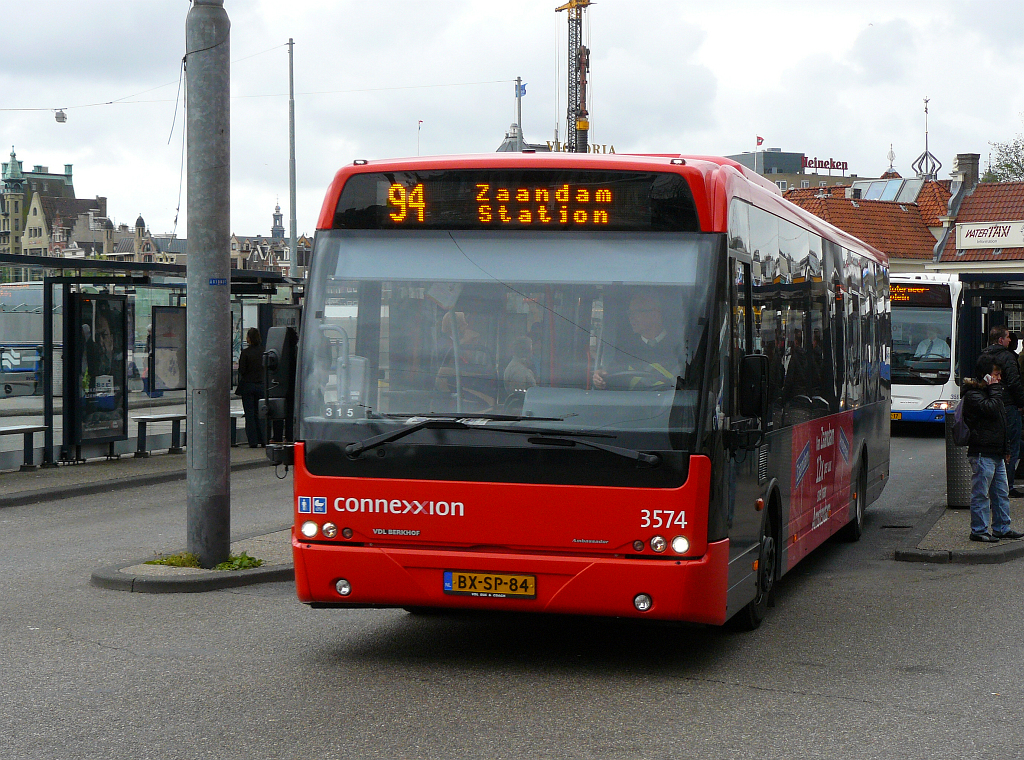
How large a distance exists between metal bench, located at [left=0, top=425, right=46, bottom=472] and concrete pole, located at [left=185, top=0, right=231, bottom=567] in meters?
7.58

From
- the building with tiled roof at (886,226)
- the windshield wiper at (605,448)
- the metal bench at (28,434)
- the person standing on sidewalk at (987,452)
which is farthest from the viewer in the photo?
the building with tiled roof at (886,226)

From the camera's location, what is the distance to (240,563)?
984cm

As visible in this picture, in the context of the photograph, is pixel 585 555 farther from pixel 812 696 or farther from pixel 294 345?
pixel 294 345

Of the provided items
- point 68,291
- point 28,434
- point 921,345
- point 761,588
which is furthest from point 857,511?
point 921,345

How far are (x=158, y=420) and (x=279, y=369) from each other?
12.5 m

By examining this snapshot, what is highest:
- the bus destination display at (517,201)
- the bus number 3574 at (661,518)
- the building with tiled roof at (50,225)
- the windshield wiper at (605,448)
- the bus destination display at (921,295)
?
the building with tiled roof at (50,225)

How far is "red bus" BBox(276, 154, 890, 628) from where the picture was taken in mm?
6512

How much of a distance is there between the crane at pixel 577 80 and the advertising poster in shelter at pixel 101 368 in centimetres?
4570

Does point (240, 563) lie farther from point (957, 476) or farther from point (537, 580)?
point (957, 476)

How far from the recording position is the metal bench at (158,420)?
18752mm

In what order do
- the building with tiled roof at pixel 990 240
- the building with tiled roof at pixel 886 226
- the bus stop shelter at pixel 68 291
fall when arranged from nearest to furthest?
1. the bus stop shelter at pixel 68 291
2. the building with tiled roof at pixel 990 240
3. the building with tiled roof at pixel 886 226

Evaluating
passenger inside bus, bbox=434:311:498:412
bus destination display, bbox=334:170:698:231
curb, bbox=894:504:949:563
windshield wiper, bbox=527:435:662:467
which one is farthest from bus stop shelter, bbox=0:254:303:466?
windshield wiper, bbox=527:435:662:467

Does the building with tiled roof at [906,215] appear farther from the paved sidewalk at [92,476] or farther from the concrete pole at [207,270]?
the concrete pole at [207,270]

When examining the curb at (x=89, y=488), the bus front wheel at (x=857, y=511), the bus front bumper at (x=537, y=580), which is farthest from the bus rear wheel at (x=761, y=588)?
the curb at (x=89, y=488)
